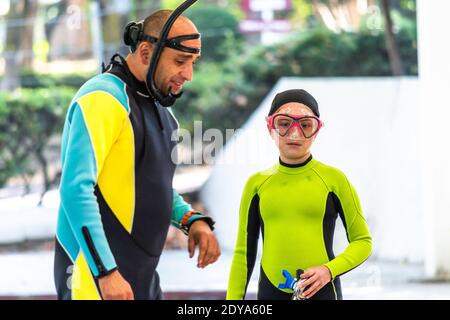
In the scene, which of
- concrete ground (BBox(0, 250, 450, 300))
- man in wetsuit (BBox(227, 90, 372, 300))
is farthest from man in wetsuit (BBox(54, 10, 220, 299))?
concrete ground (BBox(0, 250, 450, 300))

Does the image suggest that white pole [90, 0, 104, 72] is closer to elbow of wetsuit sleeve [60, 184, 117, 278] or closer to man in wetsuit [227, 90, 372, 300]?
man in wetsuit [227, 90, 372, 300]

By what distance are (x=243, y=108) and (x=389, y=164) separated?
433 centimetres

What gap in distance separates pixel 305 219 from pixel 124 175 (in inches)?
26.6

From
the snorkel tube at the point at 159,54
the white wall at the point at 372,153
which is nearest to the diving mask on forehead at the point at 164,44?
the snorkel tube at the point at 159,54

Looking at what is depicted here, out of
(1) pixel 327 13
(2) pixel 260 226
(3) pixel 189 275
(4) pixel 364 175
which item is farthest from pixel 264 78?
(2) pixel 260 226

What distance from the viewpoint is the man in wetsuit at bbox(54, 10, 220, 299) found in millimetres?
2666

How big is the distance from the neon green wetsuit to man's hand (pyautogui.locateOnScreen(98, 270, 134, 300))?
2.20 ft

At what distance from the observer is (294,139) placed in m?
3.15

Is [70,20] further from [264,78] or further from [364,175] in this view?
[364,175]

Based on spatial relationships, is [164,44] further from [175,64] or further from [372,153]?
[372,153]

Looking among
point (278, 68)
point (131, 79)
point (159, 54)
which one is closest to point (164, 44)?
point (159, 54)

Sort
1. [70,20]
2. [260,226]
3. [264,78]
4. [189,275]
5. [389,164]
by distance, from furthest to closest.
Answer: [70,20]
[264,78]
[389,164]
[189,275]
[260,226]

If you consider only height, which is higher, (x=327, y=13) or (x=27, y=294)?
(x=327, y=13)
